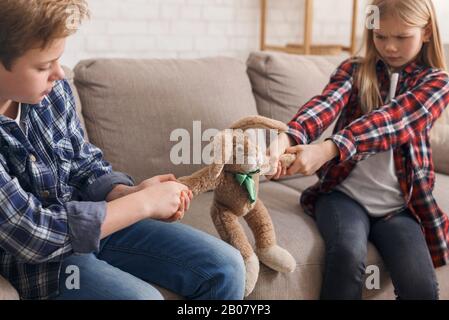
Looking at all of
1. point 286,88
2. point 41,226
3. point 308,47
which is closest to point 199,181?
point 41,226

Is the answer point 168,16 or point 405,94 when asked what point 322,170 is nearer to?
point 405,94

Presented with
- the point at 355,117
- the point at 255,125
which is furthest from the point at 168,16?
the point at 255,125

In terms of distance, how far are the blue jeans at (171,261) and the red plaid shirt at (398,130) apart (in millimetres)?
367

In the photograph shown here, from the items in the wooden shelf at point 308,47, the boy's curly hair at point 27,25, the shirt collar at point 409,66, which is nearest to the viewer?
the boy's curly hair at point 27,25

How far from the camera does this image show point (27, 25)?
2.93 feet

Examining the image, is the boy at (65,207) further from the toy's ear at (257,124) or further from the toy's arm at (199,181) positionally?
the toy's ear at (257,124)

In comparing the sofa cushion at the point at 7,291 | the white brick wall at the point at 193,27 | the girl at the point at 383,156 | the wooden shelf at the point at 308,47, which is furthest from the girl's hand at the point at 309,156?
the wooden shelf at the point at 308,47

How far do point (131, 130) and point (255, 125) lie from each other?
0.52 meters

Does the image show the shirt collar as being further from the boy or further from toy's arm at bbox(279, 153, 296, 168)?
the boy

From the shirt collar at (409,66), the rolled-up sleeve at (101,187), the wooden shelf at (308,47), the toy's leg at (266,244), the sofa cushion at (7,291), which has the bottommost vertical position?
the toy's leg at (266,244)

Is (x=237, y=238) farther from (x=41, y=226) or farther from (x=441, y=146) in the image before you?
(x=441, y=146)

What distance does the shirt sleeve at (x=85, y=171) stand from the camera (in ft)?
3.81

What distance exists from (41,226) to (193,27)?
191 centimetres

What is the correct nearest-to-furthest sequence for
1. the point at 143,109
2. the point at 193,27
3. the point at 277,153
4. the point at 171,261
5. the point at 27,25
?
→ the point at 27,25 < the point at 171,261 < the point at 277,153 < the point at 143,109 < the point at 193,27
